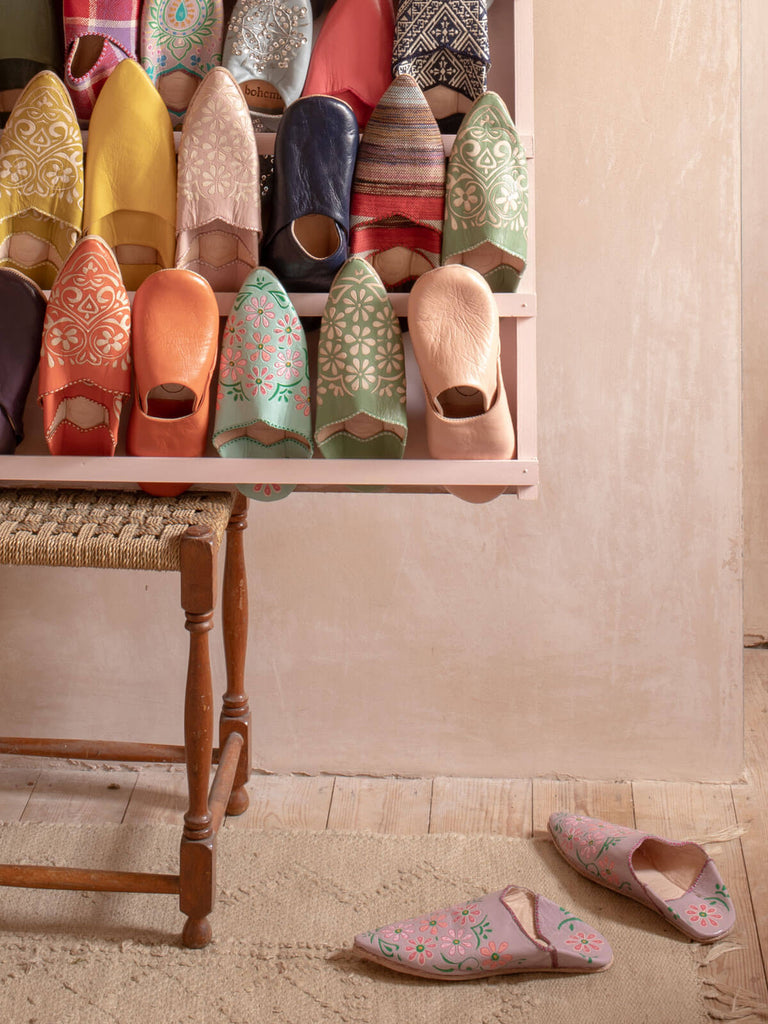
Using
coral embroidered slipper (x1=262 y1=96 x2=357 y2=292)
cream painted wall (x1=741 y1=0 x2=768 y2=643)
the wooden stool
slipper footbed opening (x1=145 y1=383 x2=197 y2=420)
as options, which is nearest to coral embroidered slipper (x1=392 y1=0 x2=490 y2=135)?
coral embroidered slipper (x1=262 y1=96 x2=357 y2=292)

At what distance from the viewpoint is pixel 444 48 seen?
115 centimetres

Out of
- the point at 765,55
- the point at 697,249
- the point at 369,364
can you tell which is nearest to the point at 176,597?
the point at 369,364

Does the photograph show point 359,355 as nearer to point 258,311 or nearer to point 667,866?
point 258,311

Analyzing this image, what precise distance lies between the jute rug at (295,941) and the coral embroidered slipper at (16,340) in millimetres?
580

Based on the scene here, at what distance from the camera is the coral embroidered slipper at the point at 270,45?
1.17 m

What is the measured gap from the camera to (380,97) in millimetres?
1186

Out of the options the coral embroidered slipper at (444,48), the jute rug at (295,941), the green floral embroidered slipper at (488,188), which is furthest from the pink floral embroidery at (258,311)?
the jute rug at (295,941)

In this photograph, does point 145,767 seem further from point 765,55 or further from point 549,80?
point 765,55

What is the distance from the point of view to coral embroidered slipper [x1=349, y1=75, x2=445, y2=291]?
3.67 feet

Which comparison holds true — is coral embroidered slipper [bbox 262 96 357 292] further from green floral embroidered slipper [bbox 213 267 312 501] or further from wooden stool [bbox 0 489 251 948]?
wooden stool [bbox 0 489 251 948]

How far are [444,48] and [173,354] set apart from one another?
49 cm

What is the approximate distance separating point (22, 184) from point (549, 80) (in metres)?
0.74

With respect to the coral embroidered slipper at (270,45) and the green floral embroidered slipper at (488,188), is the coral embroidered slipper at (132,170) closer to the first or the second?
the coral embroidered slipper at (270,45)

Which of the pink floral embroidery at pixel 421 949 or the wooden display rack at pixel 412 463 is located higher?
the wooden display rack at pixel 412 463
